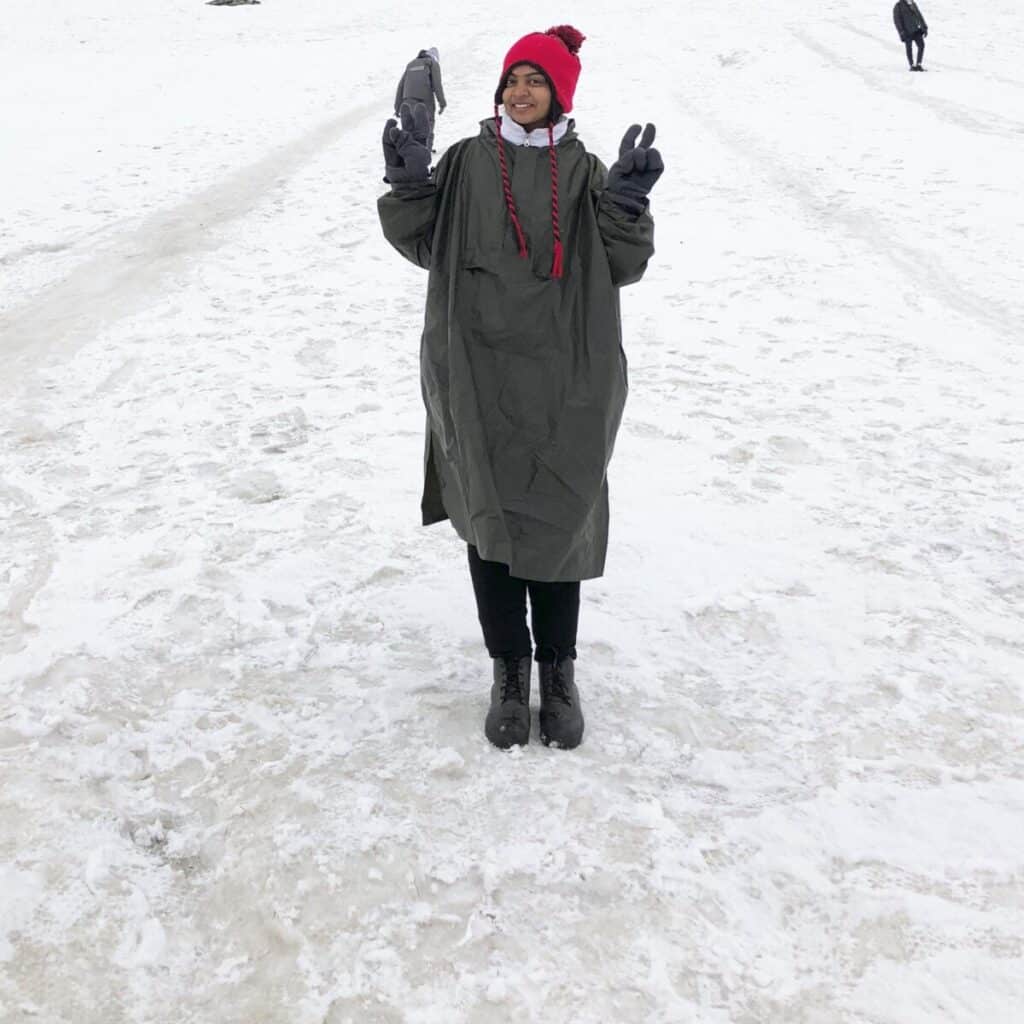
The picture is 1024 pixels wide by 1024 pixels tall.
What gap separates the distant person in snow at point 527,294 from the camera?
263 centimetres

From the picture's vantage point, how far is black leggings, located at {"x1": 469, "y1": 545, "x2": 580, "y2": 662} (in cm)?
297

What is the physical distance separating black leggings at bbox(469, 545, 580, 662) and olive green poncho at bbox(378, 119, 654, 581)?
6.3 inches

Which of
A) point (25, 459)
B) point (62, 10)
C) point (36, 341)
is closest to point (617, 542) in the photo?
point (25, 459)

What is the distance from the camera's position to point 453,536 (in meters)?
4.32

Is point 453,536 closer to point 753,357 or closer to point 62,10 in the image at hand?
point 753,357

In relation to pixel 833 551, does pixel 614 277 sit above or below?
above

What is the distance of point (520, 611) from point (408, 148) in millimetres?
1319

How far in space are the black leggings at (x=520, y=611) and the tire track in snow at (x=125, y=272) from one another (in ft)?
13.4

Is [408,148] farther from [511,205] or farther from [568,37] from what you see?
[568,37]

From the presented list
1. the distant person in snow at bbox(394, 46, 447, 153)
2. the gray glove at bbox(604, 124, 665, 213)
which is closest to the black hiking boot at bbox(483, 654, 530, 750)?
the gray glove at bbox(604, 124, 665, 213)

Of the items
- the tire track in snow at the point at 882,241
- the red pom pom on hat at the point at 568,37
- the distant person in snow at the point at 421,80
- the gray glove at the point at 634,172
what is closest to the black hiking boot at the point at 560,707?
the gray glove at the point at 634,172

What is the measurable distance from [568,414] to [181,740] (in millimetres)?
1497

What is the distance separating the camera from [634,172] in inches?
99.6

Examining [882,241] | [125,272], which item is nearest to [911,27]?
[882,241]
